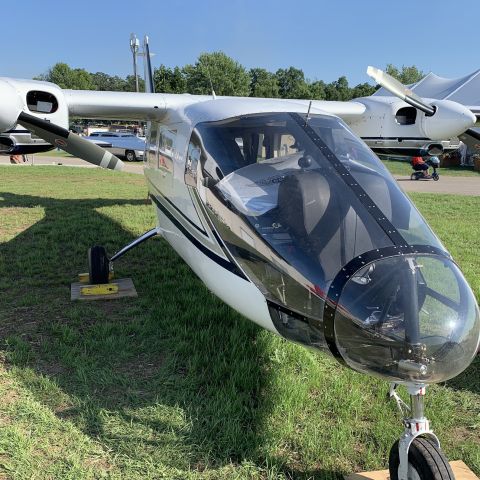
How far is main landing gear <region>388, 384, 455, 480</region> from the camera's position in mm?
2281

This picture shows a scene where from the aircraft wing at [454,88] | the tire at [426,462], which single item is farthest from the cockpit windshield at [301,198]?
the aircraft wing at [454,88]

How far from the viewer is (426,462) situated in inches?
90.2

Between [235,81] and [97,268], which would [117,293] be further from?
[235,81]

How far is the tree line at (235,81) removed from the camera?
2847 inches

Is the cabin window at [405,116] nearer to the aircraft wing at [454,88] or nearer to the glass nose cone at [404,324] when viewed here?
the glass nose cone at [404,324]

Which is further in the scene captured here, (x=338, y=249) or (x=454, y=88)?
(x=454, y=88)

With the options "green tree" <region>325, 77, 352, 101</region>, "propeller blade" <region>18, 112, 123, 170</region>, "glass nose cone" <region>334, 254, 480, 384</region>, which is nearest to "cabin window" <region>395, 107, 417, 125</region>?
"propeller blade" <region>18, 112, 123, 170</region>

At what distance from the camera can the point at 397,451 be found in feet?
8.30

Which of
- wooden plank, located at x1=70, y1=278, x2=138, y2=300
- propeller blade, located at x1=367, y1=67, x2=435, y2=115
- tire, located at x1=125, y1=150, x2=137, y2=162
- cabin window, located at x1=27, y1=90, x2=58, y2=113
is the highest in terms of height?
propeller blade, located at x1=367, y1=67, x2=435, y2=115

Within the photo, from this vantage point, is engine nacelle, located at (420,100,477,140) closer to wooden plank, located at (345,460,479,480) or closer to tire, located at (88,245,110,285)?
tire, located at (88,245,110,285)

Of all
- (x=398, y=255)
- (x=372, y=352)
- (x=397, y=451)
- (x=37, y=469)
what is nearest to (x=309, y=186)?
(x=398, y=255)

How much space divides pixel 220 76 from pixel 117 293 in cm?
7655

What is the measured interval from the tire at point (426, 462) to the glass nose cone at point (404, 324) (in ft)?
1.16

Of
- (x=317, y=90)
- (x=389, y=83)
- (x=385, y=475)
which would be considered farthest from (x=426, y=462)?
(x=317, y=90)
